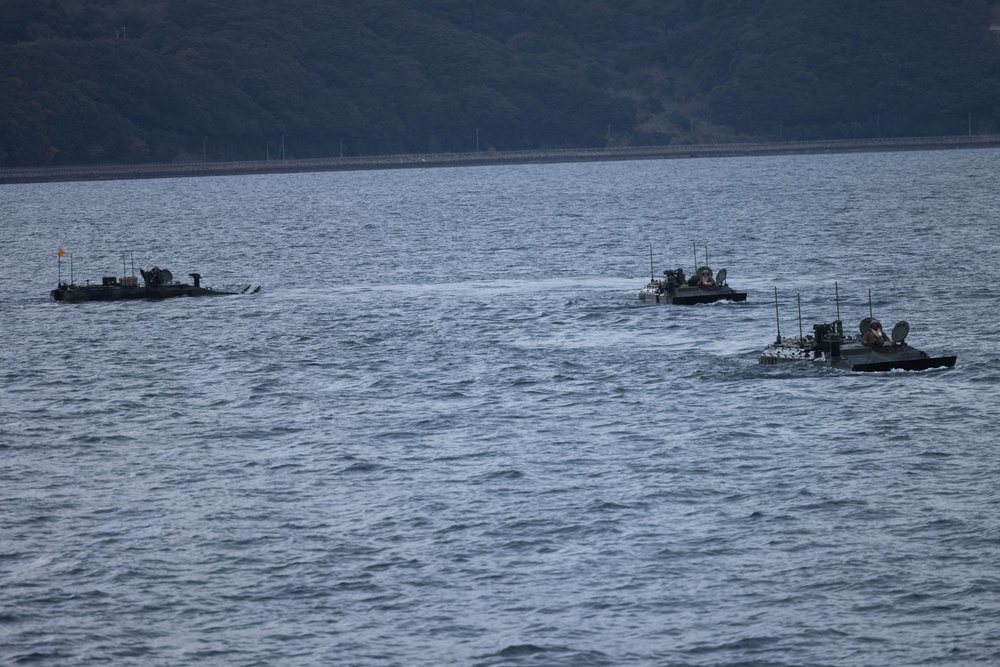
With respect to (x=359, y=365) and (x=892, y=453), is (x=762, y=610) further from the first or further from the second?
(x=359, y=365)

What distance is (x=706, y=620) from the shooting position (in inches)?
1384

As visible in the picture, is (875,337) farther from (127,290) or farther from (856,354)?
(127,290)

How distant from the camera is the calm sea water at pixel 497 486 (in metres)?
35.0

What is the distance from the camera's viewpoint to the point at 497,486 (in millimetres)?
47312

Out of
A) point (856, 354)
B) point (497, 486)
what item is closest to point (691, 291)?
point (856, 354)

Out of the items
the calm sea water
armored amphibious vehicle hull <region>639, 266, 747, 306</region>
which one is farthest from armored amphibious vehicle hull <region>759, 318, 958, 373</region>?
armored amphibious vehicle hull <region>639, 266, 747, 306</region>

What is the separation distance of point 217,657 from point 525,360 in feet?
127

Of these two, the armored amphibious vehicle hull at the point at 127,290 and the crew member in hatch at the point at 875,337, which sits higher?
the armored amphibious vehicle hull at the point at 127,290

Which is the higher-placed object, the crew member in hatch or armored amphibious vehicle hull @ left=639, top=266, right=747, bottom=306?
armored amphibious vehicle hull @ left=639, top=266, right=747, bottom=306

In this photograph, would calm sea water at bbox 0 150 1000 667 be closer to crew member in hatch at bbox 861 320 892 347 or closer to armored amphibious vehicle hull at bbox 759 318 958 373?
armored amphibious vehicle hull at bbox 759 318 958 373

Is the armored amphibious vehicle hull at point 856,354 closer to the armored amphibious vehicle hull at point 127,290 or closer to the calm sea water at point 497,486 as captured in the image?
the calm sea water at point 497,486

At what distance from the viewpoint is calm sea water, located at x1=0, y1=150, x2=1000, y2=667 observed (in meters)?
35.0

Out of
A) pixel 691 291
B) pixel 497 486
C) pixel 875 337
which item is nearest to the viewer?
pixel 497 486

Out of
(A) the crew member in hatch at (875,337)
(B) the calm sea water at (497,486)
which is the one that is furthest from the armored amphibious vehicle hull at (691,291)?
(A) the crew member in hatch at (875,337)
